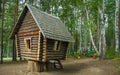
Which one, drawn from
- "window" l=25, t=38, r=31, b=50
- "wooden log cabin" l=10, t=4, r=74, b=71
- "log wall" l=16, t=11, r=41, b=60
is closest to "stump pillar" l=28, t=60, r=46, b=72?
"wooden log cabin" l=10, t=4, r=74, b=71

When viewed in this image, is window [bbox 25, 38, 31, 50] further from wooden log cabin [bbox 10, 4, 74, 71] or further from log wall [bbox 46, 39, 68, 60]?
log wall [bbox 46, 39, 68, 60]

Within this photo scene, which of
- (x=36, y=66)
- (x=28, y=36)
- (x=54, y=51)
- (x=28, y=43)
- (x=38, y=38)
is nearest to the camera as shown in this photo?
(x=38, y=38)

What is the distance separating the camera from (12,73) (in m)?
15.5

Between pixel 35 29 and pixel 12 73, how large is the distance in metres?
4.01

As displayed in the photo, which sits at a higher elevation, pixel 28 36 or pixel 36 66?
pixel 28 36

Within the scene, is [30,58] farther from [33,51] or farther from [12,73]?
[12,73]

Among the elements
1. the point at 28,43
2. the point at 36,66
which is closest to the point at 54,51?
the point at 36,66

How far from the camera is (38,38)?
48.5ft

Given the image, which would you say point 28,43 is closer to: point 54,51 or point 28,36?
point 28,36

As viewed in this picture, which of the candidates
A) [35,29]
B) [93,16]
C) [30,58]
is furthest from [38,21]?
[93,16]

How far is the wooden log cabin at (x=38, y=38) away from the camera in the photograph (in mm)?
14523

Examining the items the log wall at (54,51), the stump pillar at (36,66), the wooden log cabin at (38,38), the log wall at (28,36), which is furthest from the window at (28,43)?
the log wall at (54,51)

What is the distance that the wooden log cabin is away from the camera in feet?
47.6

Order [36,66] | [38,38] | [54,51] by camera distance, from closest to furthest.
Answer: [38,38]
[36,66]
[54,51]
